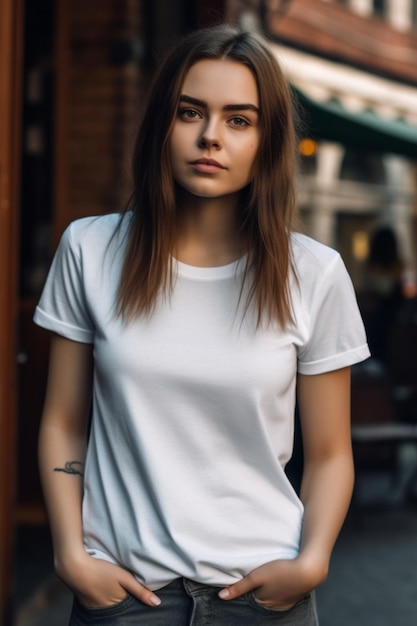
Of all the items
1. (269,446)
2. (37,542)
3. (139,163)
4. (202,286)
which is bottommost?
(37,542)

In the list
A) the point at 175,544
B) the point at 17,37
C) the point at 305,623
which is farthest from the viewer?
the point at 17,37

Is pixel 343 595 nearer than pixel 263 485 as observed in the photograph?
No

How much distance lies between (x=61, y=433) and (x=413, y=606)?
3575mm

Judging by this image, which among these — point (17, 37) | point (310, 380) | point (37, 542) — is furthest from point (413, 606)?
point (310, 380)

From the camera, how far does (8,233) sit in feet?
13.3

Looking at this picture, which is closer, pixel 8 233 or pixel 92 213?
pixel 8 233

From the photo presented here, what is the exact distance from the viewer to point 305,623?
225cm

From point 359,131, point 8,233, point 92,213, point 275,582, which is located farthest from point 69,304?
point 359,131

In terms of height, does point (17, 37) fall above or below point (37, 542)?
above

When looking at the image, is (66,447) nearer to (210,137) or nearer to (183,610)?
(183,610)

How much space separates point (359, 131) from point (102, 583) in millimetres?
5931

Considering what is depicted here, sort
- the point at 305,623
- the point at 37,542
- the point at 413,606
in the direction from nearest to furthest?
the point at 305,623
the point at 413,606
the point at 37,542

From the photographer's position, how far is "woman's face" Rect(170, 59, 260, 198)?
217 centimetres

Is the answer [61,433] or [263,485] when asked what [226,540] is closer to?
[263,485]
